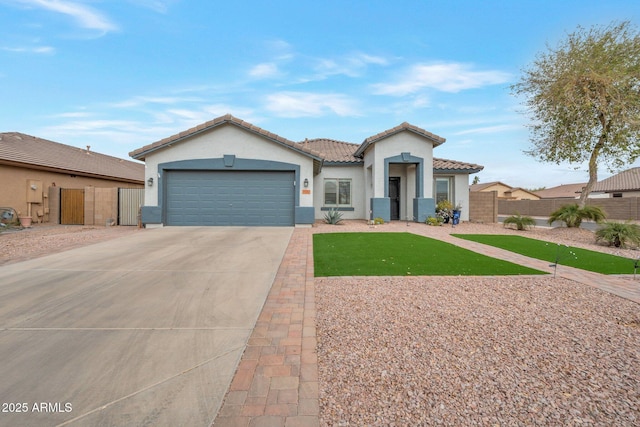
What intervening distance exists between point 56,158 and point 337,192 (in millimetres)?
17136

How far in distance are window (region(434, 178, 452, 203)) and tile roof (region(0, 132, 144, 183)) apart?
71.2ft

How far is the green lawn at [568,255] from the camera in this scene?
21.8ft

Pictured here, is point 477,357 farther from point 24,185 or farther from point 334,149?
point 24,185

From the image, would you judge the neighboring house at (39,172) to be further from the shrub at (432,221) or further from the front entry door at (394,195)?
the shrub at (432,221)

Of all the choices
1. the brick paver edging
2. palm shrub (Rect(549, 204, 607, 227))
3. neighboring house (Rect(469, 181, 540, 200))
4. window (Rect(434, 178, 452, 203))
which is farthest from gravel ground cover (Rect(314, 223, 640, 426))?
neighboring house (Rect(469, 181, 540, 200))

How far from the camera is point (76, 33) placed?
Answer: 11.9m

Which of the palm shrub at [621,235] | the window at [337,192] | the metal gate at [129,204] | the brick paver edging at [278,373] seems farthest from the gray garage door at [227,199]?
the palm shrub at [621,235]

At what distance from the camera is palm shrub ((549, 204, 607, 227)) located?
13.0 metres

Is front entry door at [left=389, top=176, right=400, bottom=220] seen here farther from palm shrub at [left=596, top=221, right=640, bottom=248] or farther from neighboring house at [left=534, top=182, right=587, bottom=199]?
neighboring house at [left=534, top=182, right=587, bottom=199]

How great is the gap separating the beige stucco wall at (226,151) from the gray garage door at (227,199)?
666 millimetres

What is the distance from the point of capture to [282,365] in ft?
8.91

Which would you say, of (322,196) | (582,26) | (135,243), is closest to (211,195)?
(135,243)

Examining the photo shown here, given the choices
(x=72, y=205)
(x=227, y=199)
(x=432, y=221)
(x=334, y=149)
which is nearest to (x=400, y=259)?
(x=432, y=221)

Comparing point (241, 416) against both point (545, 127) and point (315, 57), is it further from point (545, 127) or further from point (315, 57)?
point (545, 127)
